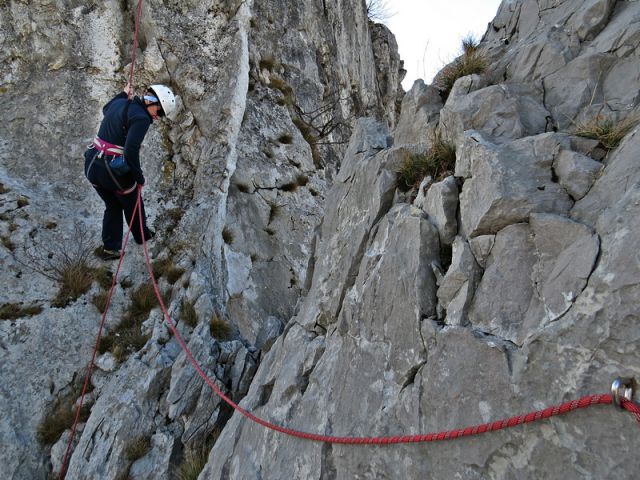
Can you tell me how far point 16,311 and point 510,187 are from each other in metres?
8.03

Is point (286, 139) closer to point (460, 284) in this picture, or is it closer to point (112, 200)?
point (112, 200)

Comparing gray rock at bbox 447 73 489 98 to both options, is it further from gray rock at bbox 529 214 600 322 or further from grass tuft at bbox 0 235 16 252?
grass tuft at bbox 0 235 16 252

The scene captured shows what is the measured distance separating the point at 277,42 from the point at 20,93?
7.10 metres

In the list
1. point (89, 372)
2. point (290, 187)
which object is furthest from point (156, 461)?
point (290, 187)

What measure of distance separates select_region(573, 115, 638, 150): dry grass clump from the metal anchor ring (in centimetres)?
210

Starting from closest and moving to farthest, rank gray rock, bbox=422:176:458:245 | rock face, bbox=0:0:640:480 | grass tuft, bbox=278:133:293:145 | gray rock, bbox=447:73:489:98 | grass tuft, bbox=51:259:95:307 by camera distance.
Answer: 1. rock face, bbox=0:0:640:480
2. gray rock, bbox=422:176:458:245
3. gray rock, bbox=447:73:489:98
4. grass tuft, bbox=51:259:95:307
5. grass tuft, bbox=278:133:293:145

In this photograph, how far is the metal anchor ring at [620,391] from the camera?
2423 mm

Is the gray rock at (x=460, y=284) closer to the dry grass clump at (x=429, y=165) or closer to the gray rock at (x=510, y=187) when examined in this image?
the gray rock at (x=510, y=187)

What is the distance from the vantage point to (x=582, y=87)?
4434 millimetres

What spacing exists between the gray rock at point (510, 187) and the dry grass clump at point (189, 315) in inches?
202

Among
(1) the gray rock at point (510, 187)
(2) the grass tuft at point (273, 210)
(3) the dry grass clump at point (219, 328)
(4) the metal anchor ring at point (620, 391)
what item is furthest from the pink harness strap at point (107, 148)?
(4) the metal anchor ring at point (620, 391)

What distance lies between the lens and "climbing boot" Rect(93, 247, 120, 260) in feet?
27.5

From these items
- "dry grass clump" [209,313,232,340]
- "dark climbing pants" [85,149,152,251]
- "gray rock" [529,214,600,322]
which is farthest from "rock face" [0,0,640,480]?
"dark climbing pants" [85,149,152,251]

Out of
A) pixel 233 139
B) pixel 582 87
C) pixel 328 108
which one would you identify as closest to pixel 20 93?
pixel 233 139
